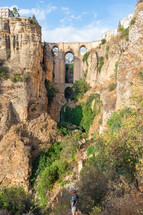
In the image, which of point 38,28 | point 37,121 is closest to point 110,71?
point 38,28

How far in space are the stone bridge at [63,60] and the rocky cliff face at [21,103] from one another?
9.67 m

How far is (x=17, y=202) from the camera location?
12.7 meters

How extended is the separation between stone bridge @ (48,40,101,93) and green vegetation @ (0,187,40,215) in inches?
774

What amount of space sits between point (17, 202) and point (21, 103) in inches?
377

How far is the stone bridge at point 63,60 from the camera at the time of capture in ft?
104

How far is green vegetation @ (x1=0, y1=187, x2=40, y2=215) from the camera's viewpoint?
1248cm

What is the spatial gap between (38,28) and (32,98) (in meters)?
8.38

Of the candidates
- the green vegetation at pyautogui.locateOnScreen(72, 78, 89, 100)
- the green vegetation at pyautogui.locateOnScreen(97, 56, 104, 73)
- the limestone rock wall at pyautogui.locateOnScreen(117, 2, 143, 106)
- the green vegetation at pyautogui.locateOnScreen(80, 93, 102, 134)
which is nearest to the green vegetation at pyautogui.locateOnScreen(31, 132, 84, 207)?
the green vegetation at pyautogui.locateOnScreen(80, 93, 102, 134)

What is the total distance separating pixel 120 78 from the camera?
46.8ft

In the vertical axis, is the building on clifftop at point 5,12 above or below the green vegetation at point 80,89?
above

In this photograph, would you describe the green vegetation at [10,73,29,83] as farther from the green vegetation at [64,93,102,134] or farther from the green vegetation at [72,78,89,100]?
the green vegetation at [72,78,89,100]

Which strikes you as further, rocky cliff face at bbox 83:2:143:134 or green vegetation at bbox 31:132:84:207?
green vegetation at bbox 31:132:84:207

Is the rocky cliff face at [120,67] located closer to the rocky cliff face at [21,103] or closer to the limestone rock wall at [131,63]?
the limestone rock wall at [131,63]

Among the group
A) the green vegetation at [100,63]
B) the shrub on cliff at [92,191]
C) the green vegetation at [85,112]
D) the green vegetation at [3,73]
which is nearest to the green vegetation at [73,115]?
the green vegetation at [85,112]
